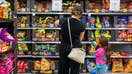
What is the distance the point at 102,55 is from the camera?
20.6 ft

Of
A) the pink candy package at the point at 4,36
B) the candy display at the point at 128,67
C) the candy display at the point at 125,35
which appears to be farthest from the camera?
the candy display at the point at 128,67

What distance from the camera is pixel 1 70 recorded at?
4027mm

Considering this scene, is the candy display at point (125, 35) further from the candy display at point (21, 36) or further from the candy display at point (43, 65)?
the candy display at point (21, 36)

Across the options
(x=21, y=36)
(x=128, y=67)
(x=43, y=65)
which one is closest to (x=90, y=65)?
(x=128, y=67)

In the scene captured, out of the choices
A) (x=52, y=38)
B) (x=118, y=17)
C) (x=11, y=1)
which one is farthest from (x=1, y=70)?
(x=118, y=17)

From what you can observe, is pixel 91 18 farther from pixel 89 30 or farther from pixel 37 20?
pixel 37 20

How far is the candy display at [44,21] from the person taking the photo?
809 centimetres

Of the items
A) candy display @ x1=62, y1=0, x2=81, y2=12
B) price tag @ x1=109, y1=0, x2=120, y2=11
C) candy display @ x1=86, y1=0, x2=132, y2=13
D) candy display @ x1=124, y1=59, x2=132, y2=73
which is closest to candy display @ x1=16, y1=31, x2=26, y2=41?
candy display @ x1=62, y1=0, x2=81, y2=12

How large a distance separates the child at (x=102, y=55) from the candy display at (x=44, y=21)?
2.16 meters

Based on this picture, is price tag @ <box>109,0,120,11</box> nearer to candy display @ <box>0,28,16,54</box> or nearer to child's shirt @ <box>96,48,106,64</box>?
child's shirt @ <box>96,48,106,64</box>

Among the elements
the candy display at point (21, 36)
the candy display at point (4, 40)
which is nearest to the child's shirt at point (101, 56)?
the candy display at point (4, 40)

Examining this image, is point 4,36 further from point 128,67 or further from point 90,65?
point 128,67

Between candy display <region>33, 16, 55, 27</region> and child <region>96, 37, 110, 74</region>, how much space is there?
2160 millimetres

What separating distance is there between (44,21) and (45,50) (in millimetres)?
734
